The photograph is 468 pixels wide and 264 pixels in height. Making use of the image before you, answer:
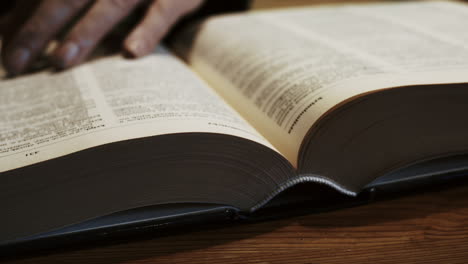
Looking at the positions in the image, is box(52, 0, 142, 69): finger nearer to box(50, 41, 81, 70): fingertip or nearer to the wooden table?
box(50, 41, 81, 70): fingertip

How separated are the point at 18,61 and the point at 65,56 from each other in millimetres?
81

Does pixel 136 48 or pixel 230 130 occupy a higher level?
pixel 136 48

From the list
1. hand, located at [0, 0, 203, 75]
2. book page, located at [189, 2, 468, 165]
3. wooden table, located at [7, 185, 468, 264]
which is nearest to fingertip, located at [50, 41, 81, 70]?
hand, located at [0, 0, 203, 75]

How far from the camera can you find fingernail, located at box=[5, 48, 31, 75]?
621 mm

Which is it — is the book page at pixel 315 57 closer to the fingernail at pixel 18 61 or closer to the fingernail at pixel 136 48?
the fingernail at pixel 136 48

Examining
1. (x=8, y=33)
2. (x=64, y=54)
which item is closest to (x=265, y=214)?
(x=64, y=54)

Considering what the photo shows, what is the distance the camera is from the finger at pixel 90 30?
23.6 inches

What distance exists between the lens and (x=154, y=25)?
673 mm

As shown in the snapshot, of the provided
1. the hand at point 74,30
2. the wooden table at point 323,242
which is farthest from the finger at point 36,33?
the wooden table at point 323,242

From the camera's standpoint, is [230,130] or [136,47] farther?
[136,47]

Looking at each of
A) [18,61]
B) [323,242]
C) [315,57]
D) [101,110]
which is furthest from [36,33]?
[323,242]

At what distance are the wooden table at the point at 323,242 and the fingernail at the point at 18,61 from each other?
0.36 m

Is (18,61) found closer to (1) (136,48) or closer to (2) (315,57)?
(1) (136,48)

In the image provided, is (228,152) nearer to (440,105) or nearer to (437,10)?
(440,105)
